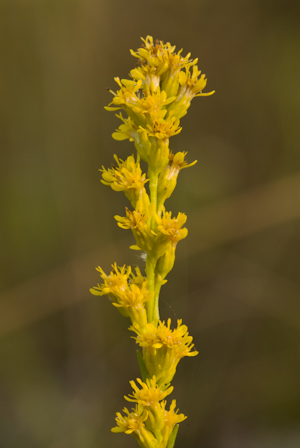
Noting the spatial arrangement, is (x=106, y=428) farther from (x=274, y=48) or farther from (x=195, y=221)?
(x=274, y=48)

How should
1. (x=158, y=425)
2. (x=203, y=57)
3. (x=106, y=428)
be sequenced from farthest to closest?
(x=203, y=57) < (x=106, y=428) < (x=158, y=425)

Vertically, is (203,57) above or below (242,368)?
above

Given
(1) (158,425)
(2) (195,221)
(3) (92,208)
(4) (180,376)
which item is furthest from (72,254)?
(1) (158,425)

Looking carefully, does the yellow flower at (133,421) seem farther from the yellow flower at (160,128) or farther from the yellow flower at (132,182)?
the yellow flower at (160,128)

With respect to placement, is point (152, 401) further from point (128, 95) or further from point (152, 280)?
point (128, 95)

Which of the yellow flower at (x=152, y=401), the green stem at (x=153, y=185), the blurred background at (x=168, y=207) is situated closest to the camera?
the yellow flower at (x=152, y=401)

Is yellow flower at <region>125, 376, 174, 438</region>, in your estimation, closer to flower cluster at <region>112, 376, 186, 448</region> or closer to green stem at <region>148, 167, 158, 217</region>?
flower cluster at <region>112, 376, 186, 448</region>

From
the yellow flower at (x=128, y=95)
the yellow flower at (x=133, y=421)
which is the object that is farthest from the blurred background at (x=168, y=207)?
the yellow flower at (x=133, y=421)
